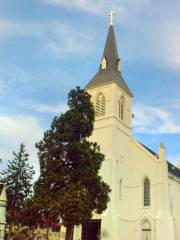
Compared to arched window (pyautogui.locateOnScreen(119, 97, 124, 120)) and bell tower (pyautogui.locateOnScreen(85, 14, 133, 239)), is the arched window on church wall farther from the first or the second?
arched window (pyautogui.locateOnScreen(119, 97, 124, 120))

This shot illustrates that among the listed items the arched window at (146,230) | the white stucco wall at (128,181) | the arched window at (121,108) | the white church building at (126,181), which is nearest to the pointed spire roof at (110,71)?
the white church building at (126,181)

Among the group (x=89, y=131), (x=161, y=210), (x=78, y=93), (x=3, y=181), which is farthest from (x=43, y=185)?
(x=161, y=210)

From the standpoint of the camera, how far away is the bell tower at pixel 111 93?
46219 mm

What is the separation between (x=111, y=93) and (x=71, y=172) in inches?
909

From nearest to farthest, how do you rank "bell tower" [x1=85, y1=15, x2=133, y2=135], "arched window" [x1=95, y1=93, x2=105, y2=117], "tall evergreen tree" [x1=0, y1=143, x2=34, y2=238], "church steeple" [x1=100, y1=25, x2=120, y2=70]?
"tall evergreen tree" [x1=0, y1=143, x2=34, y2=238] < "bell tower" [x1=85, y1=15, x2=133, y2=135] < "arched window" [x1=95, y1=93, x2=105, y2=117] < "church steeple" [x1=100, y1=25, x2=120, y2=70]

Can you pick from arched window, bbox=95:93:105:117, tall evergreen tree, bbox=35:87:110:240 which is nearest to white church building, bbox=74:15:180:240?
arched window, bbox=95:93:105:117

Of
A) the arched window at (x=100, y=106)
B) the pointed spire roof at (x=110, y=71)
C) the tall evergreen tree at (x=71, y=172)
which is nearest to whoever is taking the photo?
the tall evergreen tree at (x=71, y=172)

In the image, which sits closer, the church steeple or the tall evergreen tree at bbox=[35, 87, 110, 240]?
the tall evergreen tree at bbox=[35, 87, 110, 240]

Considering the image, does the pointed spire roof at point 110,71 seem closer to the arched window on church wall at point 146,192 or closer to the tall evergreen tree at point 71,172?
the arched window on church wall at point 146,192

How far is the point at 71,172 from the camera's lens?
981 inches

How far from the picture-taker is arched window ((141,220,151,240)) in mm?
41594

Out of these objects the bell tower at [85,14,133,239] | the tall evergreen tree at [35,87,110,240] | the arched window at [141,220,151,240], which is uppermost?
the bell tower at [85,14,133,239]

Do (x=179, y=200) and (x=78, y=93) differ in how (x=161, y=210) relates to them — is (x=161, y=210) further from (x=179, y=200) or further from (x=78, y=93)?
(x=78, y=93)

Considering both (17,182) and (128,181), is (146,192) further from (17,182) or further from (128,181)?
(17,182)
